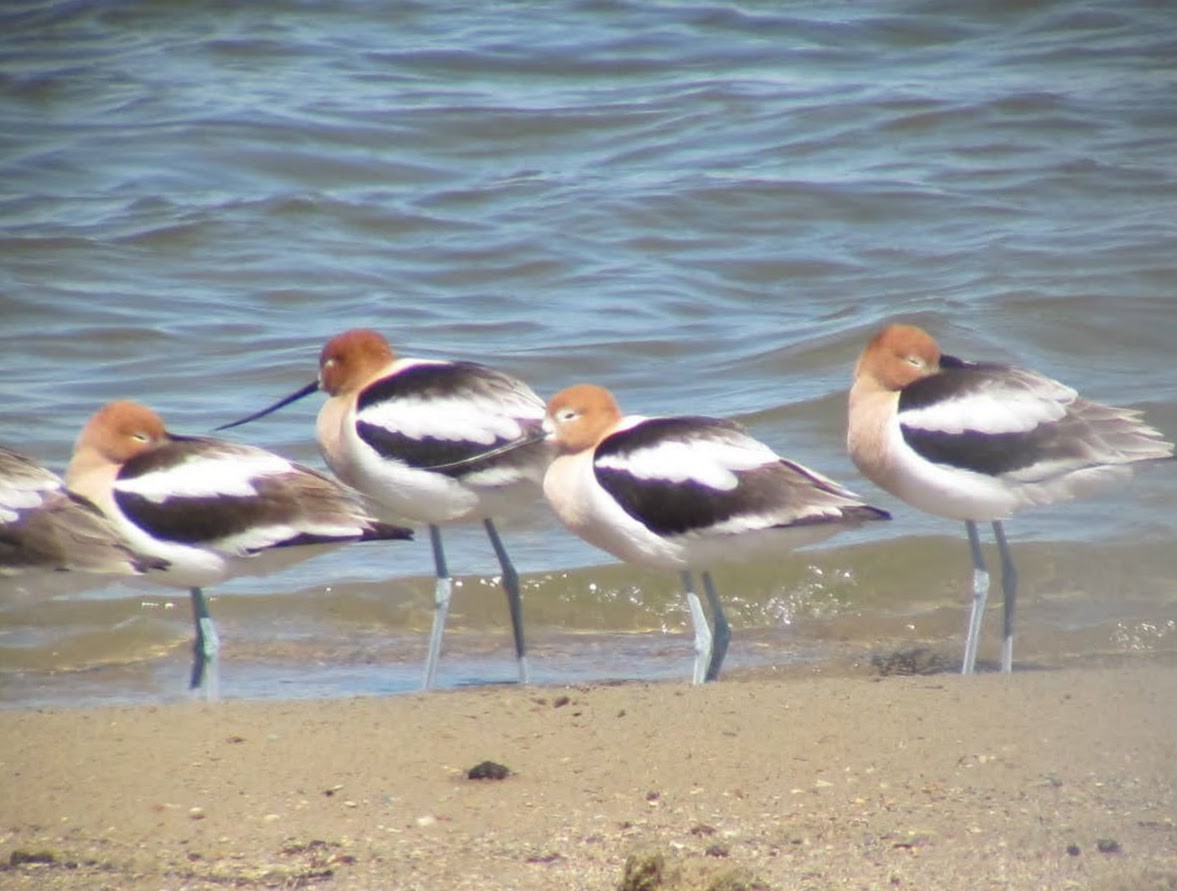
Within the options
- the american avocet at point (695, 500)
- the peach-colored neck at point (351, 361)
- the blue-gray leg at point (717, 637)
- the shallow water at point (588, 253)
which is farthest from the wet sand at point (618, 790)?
the peach-colored neck at point (351, 361)

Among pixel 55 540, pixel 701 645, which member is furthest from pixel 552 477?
pixel 55 540

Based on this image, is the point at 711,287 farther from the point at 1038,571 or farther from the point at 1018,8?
the point at 1018,8

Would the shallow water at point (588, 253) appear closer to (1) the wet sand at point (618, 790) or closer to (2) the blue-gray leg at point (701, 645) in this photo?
(2) the blue-gray leg at point (701, 645)

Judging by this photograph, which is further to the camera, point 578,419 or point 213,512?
point 578,419

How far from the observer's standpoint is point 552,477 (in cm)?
688

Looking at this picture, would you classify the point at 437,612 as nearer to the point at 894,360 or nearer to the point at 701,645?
the point at 701,645

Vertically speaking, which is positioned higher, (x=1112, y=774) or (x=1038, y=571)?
(x=1112, y=774)

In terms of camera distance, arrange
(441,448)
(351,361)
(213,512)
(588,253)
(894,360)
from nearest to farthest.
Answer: (213,512) < (441,448) < (894,360) < (351,361) < (588,253)

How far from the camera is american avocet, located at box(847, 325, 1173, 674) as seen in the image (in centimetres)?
684

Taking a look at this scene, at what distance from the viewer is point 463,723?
5461mm

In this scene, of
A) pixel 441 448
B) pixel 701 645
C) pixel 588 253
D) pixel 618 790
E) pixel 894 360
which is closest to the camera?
pixel 618 790

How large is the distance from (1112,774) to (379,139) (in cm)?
1272

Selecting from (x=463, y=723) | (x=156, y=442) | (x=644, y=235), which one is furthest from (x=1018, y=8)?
(x=463, y=723)

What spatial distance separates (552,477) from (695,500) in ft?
2.29
